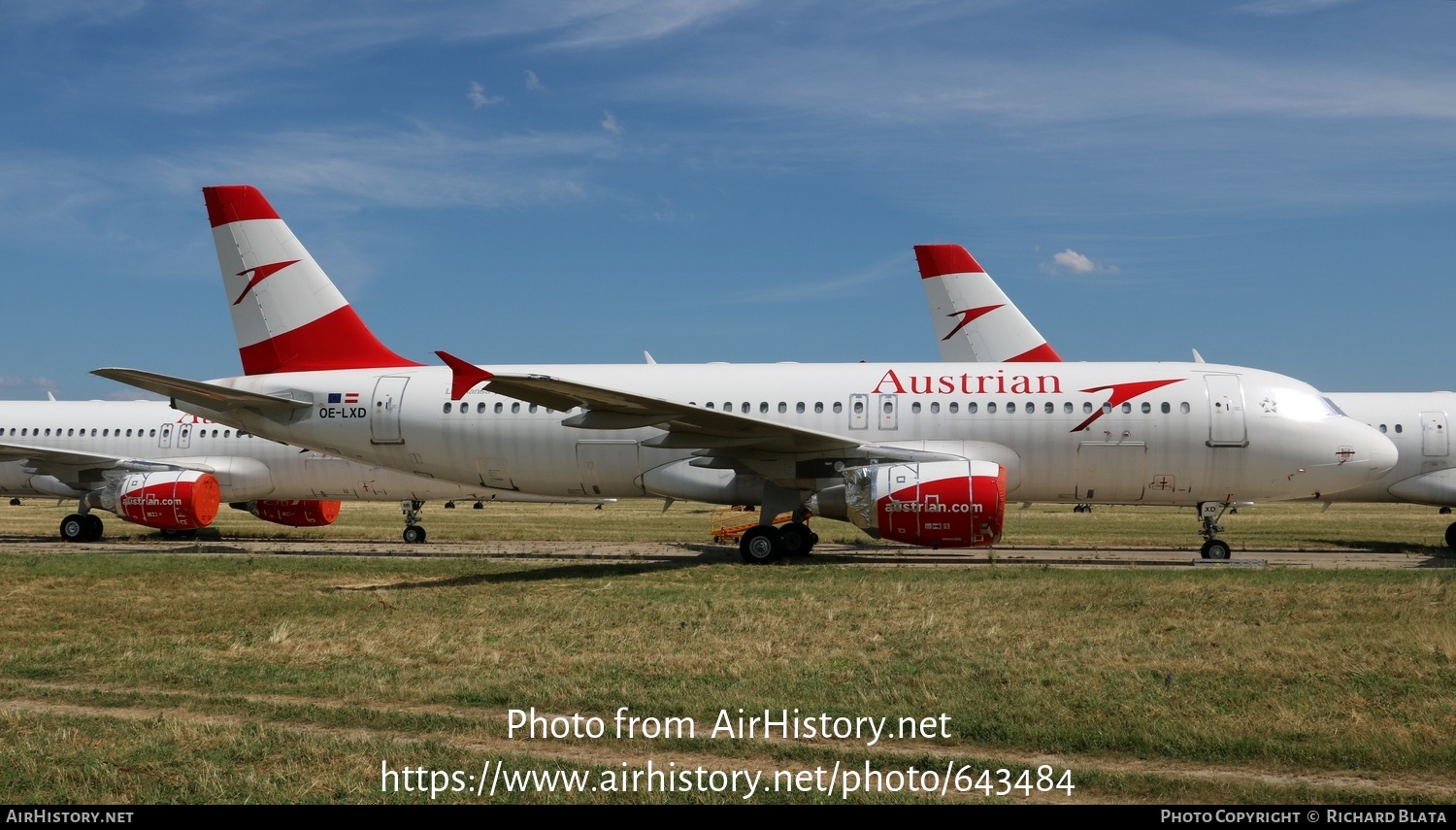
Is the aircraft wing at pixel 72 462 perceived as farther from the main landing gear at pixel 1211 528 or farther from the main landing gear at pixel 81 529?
the main landing gear at pixel 1211 528

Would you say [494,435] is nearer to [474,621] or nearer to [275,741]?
[474,621]

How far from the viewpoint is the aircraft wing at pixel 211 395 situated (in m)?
19.6

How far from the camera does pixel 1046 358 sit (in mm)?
28812

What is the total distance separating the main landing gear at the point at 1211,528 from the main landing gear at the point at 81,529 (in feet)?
91.4

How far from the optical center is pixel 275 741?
7621 millimetres

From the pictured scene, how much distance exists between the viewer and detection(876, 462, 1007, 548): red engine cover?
17875 millimetres

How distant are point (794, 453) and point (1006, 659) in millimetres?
9634

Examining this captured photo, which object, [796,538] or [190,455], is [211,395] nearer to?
[190,455]

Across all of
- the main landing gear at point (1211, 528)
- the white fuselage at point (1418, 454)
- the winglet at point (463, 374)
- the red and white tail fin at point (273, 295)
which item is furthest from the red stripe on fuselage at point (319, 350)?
the white fuselage at point (1418, 454)

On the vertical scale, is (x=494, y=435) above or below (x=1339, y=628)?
above

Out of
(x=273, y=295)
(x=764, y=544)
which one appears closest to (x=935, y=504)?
(x=764, y=544)

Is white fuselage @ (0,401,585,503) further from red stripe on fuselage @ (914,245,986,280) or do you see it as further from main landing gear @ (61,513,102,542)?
red stripe on fuselage @ (914,245,986,280)

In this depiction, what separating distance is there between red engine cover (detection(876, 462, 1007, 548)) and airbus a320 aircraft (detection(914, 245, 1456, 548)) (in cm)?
1061

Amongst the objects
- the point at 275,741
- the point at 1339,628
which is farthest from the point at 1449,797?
the point at 275,741
